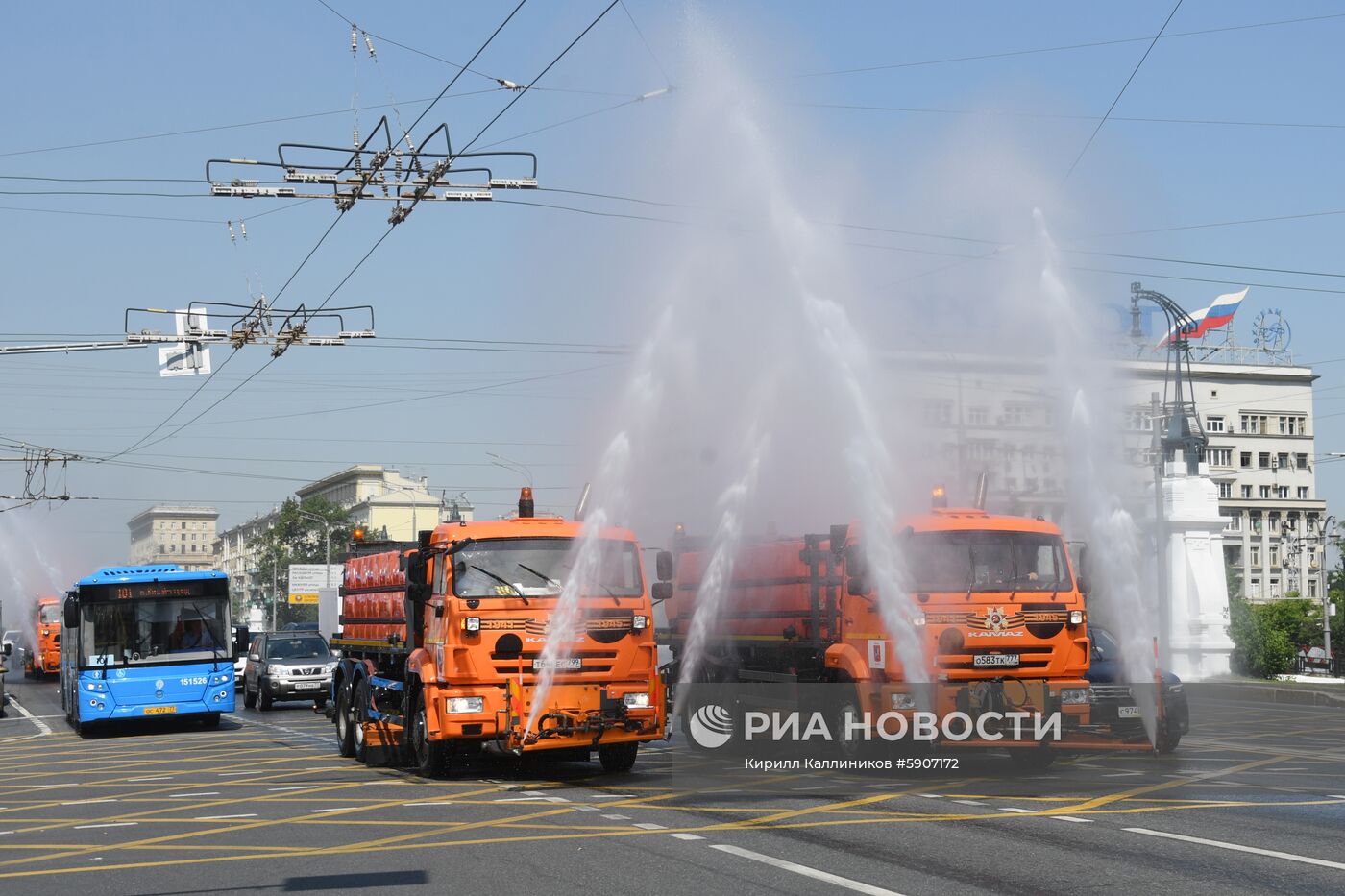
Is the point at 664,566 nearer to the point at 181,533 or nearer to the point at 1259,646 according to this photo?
the point at 1259,646

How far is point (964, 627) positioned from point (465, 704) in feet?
18.0

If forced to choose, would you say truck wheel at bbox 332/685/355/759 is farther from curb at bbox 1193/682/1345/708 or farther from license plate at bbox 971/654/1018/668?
curb at bbox 1193/682/1345/708

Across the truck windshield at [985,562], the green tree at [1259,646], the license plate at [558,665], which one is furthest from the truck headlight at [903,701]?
the green tree at [1259,646]

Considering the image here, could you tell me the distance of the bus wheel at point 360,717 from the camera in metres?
20.0

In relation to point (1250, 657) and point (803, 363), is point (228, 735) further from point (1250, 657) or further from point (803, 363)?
point (1250, 657)

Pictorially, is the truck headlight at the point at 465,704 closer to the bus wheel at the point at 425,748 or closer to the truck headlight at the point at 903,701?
the bus wheel at the point at 425,748

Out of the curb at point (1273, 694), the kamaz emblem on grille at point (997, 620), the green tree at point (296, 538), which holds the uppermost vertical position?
the green tree at point (296, 538)

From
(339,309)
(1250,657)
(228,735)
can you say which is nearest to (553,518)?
(339,309)

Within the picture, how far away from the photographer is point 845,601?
17.5 metres

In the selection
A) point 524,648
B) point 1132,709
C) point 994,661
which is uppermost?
point 524,648

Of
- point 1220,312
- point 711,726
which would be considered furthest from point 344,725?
point 1220,312

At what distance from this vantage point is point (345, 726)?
2155 centimetres

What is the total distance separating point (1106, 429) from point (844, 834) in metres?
19.0

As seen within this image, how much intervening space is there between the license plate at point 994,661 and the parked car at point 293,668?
21771 millimetres
